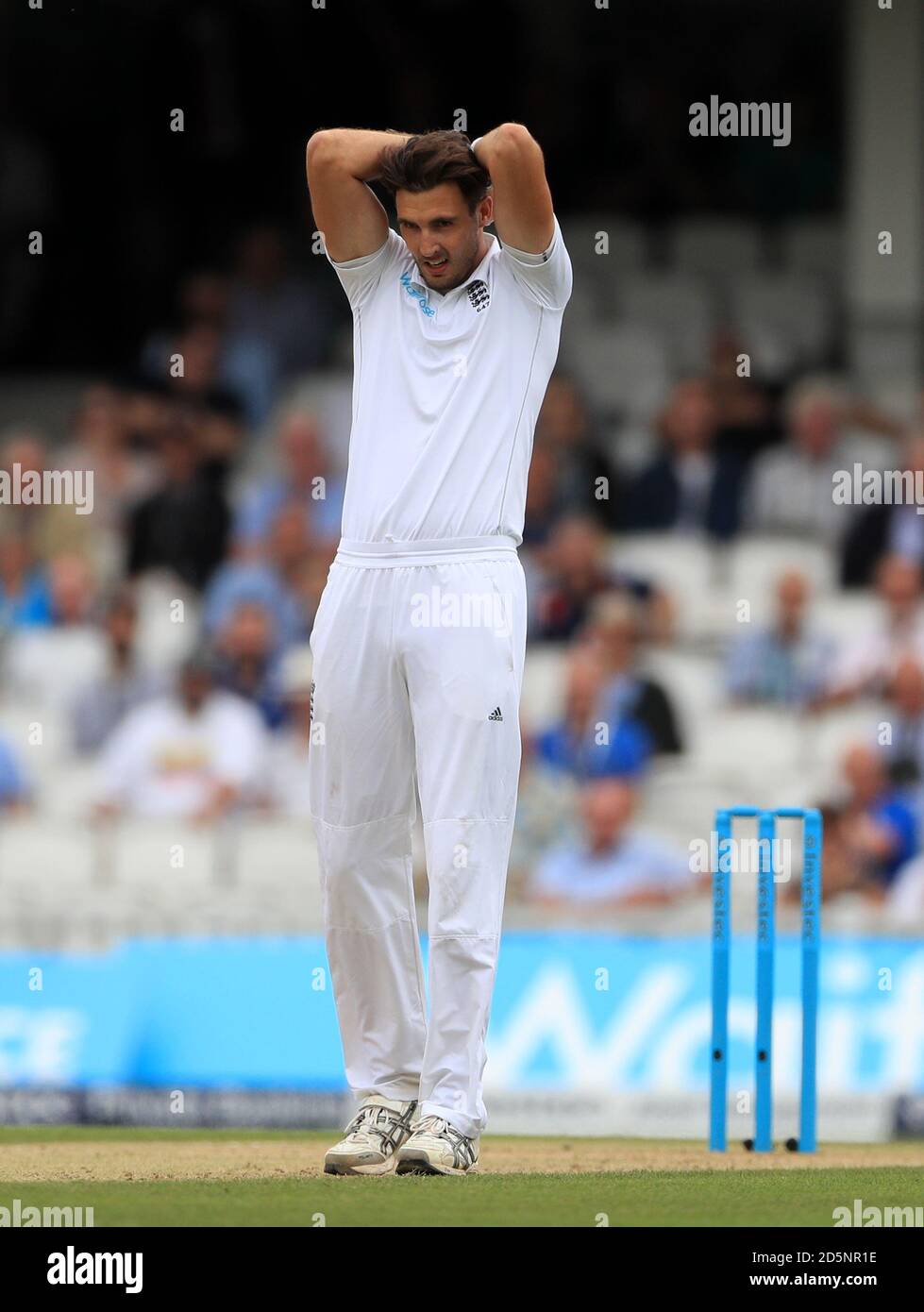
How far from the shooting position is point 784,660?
1217 cm

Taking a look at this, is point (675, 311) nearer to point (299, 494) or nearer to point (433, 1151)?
point (299, 494)

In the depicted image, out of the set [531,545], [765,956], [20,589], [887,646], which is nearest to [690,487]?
[531,545]

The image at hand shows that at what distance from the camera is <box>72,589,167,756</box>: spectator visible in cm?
1209

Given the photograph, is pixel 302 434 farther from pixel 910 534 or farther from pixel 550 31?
pixel 550 31

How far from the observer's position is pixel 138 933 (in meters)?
10.2

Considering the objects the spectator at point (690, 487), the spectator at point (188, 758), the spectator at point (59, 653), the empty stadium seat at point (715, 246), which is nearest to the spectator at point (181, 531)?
the spectator at point (59, 653)

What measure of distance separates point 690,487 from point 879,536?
1110mm

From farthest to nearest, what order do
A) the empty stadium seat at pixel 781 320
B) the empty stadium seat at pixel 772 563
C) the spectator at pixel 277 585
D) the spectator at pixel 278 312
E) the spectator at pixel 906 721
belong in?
the spectator at pixel 278 312 → the empty stadium seat at pixel 781 320 → the empty stadium seat at pixel 772 563 → the spectator at pixel 277 585 → the spectator at pixel 906 721

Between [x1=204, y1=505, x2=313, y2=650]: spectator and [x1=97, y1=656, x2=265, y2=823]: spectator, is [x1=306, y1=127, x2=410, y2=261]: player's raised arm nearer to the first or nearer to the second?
[x1=97, y1=656, x2=265, y2=823]: spectator

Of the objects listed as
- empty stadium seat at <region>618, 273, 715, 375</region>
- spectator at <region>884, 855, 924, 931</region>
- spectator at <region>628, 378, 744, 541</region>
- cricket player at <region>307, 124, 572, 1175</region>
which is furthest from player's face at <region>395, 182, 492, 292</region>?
empty stadium seat at <region>618, 273, 715, 375</region>

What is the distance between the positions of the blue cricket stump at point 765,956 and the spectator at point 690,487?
6953mm

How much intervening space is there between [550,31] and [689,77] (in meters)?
1.01

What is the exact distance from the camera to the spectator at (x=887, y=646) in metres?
11.9

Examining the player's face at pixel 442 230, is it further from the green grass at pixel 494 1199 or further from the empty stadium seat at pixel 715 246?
the empty stadium seat at pixel 715 246
